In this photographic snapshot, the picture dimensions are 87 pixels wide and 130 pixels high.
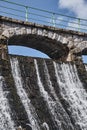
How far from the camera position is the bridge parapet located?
18.0 m

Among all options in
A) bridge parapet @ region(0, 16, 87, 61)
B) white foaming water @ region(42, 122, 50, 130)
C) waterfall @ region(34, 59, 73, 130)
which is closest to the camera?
white foaming water @ region(42, 122, 50, 130)

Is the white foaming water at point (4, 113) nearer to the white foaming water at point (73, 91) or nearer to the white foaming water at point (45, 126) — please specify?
the white foaming water at point (45, 126)

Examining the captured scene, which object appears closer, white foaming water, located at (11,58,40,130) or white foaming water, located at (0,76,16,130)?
white foaming water, located at (0,76,16,130)

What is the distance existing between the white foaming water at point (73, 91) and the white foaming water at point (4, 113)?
129 inches

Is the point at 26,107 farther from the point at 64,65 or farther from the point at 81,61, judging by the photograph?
the point at 81,61

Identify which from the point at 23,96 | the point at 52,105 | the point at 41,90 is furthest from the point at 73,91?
the point at 23,96

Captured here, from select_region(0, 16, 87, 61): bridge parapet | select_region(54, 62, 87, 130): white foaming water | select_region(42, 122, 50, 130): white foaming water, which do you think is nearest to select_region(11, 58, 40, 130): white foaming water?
select_region(42, 122, 50, 130): white foaming water

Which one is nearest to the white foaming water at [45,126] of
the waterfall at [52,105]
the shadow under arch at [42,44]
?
the waterfall at [52,105]

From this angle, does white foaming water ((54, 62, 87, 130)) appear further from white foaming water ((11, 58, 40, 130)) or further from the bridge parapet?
white foaming water ((11, 58, 40, 130))

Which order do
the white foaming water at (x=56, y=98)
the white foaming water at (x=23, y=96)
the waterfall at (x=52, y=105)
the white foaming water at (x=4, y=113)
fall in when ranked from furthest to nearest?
the white foaming water at (x=56, y=98) → the waterfall at (x=52, y=105) → the white foaming water at (x=23, y=96) → the white foaming water at (x=4, y=113)

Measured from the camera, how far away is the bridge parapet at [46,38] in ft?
59.1

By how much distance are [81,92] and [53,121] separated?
381 centimetres

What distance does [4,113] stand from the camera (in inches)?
571

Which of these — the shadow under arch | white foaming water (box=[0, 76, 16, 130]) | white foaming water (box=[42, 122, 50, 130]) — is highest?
the shadow under arch
